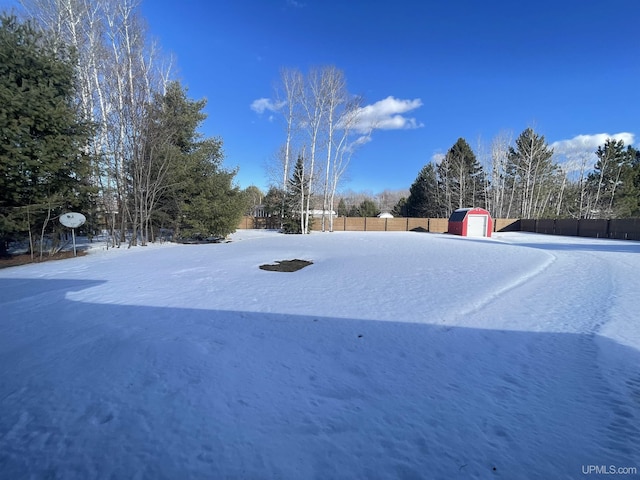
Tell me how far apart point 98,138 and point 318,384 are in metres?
17.5

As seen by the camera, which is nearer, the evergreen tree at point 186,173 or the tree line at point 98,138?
the tree line at point 98,138

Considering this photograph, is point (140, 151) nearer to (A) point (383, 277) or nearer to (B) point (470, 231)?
(A) point (383, 277)

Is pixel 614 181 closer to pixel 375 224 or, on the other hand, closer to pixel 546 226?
pixel 546 226

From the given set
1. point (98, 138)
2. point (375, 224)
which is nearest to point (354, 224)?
point (375, 224)

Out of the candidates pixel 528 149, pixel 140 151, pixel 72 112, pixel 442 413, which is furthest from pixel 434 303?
pixel 528 149

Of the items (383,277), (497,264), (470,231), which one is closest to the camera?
(383,277)

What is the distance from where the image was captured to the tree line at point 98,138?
29.3ft

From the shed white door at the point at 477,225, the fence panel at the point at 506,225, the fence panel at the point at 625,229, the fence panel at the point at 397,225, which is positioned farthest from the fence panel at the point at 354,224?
the fence panel at the point at 625,229

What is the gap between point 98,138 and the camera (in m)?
14.6

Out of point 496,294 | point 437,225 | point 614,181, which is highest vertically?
point 614,181

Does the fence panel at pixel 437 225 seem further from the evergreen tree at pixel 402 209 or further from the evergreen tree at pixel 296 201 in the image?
the evergreen tree at pixel 296 201

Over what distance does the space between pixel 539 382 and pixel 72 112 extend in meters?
13.6

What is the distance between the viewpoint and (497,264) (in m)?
8.56

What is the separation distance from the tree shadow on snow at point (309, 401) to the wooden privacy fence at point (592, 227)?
86.4ft
